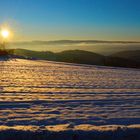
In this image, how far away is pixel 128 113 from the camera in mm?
6195

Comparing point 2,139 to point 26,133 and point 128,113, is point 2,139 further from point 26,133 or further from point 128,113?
point 128,113

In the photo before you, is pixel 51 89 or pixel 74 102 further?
pixel 51 89

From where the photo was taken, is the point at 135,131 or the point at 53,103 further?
the point at 53,103

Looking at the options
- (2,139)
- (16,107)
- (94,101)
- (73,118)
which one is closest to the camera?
(2,139)

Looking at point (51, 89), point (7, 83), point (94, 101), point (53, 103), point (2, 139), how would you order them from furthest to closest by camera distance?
point (7, 83) < point (51, 89) < point (94, 101) < point (53, 103) < point (2, 139)

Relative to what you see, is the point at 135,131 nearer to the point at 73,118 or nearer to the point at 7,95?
the point at 73,118

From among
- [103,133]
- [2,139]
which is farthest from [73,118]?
[2,139]

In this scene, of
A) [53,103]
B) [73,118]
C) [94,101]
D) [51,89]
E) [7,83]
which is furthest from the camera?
[7,83]

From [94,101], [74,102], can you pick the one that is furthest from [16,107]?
[94,101]

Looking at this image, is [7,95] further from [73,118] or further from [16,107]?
[73,118]

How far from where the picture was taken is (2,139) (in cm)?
419

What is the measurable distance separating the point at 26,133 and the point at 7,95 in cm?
324

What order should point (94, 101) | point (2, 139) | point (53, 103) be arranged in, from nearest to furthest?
point (2, 139), point (53, 103), point (94, 101)

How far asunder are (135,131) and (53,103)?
2384mm
